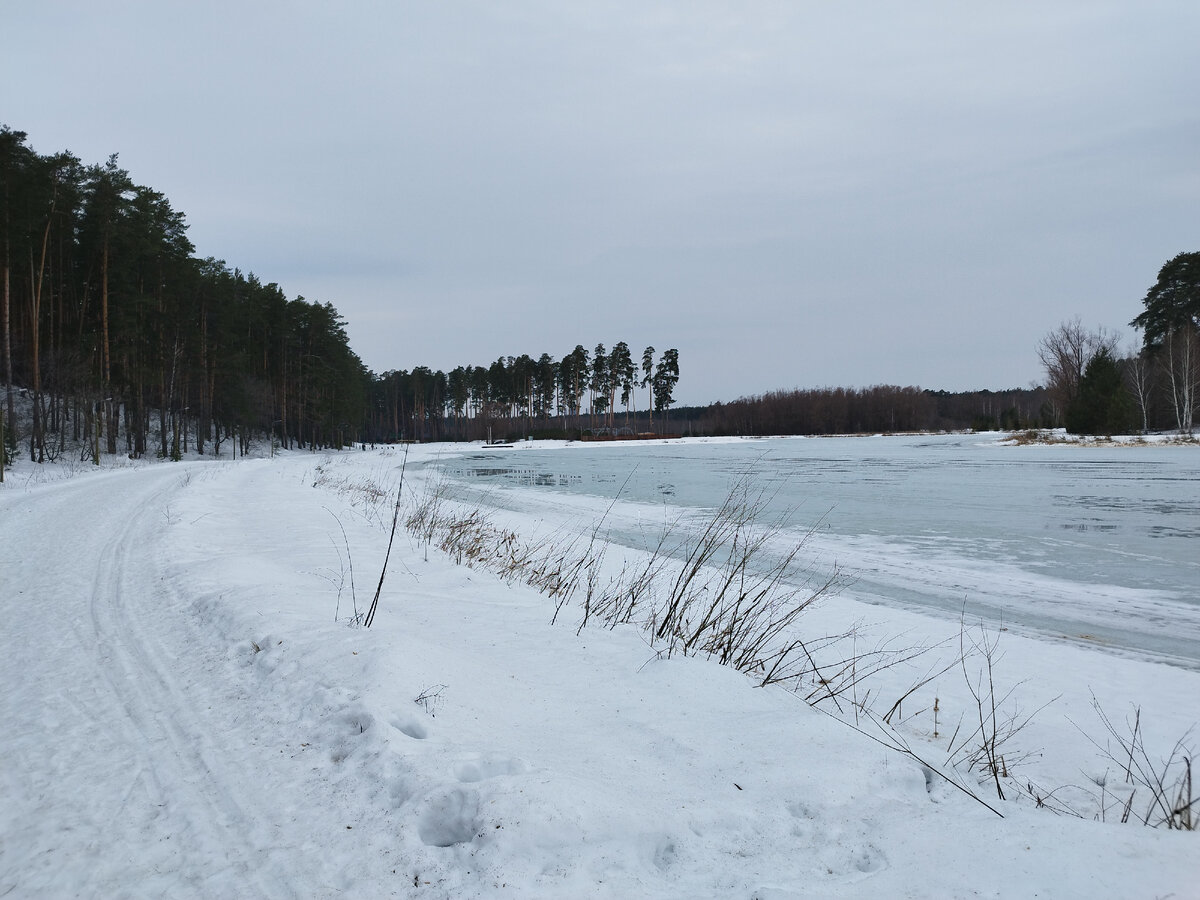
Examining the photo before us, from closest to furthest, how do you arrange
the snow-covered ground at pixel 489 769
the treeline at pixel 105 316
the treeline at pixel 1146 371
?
the snow-covered ground at pixel 489 769
the treeline at pixel 105 316
the treeline at pixel 1146 371

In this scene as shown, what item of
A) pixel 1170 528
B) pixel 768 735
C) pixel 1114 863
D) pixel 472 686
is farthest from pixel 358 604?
pixel 1170 528

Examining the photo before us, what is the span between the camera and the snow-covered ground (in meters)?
2.03

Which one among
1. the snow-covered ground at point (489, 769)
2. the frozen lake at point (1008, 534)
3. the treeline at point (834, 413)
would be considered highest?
the treeline at point (834, 413)

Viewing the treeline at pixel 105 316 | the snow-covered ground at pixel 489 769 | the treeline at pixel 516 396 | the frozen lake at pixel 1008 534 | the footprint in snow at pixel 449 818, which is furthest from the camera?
the treeline at pixel 516 396

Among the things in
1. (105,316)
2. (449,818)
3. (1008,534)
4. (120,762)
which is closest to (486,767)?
(449,818)

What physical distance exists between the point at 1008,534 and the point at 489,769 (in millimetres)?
10694

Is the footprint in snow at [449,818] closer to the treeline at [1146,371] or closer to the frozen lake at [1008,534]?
the frozen lake at [1008,534]

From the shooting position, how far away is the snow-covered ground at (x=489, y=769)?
2027 millimetres

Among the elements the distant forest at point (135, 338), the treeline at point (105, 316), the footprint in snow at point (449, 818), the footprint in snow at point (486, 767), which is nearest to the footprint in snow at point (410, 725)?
the footprint in snow at point (486, 767)

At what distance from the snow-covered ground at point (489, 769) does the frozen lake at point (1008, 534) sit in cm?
142

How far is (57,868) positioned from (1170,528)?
13.9 meters

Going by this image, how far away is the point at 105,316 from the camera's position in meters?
27.2

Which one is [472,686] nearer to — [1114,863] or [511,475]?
[1114,863]

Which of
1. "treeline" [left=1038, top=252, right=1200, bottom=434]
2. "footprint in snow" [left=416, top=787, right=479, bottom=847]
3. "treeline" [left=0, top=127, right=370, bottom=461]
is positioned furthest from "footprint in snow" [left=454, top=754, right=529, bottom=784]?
"treeline" [left=1038, top=252, right=1200, bottom=434]
